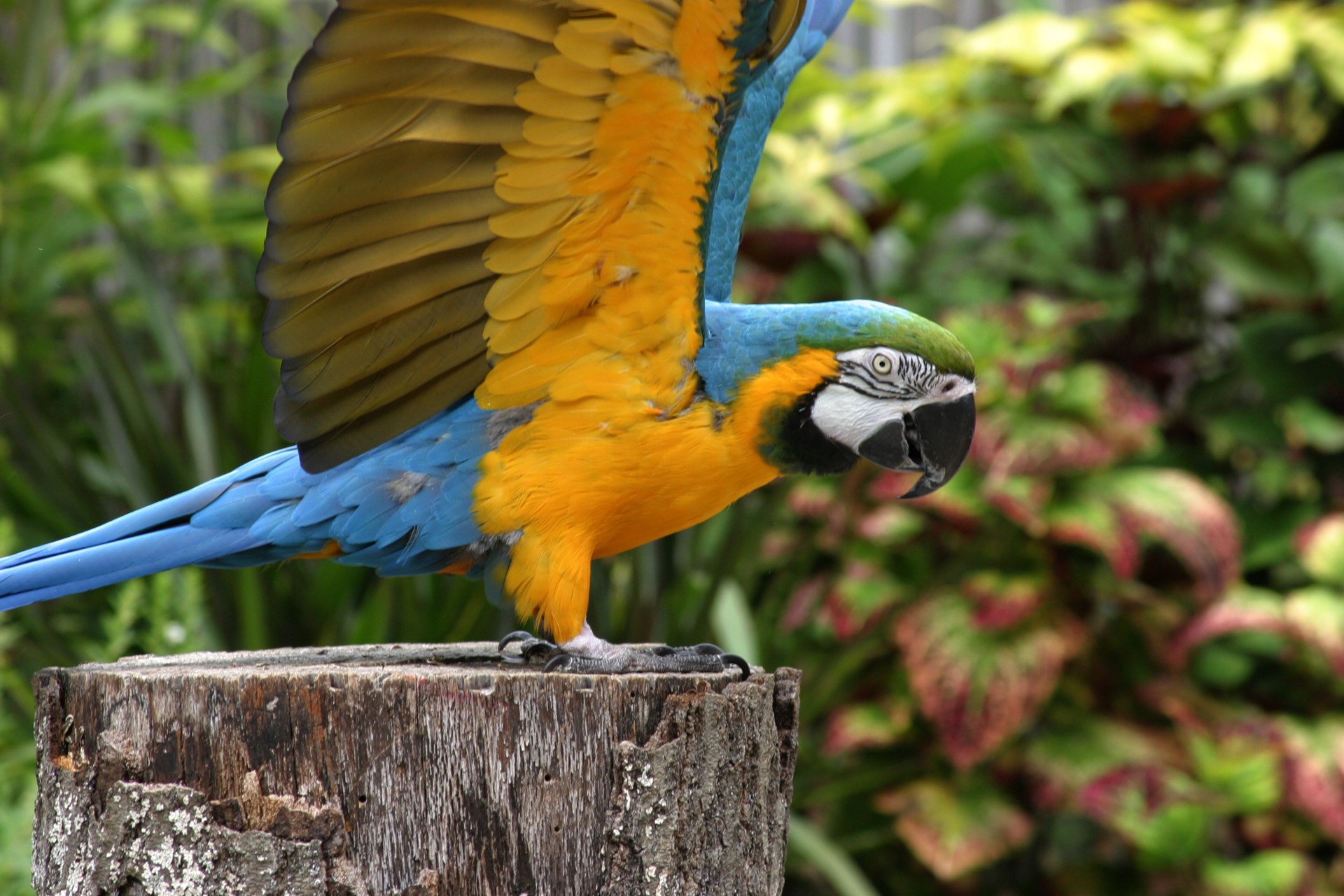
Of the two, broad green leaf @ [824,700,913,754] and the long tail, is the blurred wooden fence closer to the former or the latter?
broad green leaf @ [824,700,913,754]

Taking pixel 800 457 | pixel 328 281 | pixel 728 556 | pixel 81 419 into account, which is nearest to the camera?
pixel 328 281

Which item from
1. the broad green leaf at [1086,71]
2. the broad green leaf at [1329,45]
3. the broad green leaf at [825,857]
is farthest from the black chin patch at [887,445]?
the broad green leaf at [1329,45]

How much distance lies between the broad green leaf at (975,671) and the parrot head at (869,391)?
1218mm

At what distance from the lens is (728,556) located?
250 centimetres

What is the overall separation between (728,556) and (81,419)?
1.90 m

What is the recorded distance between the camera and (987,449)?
9.44 ft

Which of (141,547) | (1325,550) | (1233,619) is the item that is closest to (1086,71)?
(1325,550)

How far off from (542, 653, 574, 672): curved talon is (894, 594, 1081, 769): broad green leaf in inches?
55.9

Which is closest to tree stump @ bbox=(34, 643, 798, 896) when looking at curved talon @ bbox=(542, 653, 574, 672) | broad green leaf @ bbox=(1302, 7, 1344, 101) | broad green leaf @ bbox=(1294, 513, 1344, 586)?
curved talon @ bbox=(542, 653, 574, 672)

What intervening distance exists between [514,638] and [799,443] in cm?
48

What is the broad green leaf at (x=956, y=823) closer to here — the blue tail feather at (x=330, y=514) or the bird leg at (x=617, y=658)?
the bird leg at (x=617, y=658)

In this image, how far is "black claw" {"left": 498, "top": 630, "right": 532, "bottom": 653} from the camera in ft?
5.37

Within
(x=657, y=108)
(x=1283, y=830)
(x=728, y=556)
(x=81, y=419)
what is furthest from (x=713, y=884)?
(x=81, y=419)

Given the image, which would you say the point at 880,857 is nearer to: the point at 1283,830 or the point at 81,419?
the point at 1283,830
